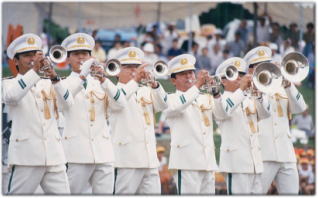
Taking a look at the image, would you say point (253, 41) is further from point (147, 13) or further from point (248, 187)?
point (248, 187)

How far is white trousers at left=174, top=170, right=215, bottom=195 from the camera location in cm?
1162

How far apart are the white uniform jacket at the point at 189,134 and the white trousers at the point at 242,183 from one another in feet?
1.27

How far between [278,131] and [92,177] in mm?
2647

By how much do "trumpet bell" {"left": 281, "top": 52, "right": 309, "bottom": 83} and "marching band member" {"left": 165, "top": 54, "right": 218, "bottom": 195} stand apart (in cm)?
101

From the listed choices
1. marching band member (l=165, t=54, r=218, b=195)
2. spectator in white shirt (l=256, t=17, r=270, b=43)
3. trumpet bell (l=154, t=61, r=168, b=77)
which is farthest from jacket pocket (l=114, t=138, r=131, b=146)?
spectator in white shirt (l=256, t=17, r=270, b=43)

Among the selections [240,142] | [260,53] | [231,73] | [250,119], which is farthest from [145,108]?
[260,53]

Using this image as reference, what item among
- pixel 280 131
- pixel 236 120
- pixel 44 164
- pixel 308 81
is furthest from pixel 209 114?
pixel 308 81

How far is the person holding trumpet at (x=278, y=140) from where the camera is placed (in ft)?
41.2

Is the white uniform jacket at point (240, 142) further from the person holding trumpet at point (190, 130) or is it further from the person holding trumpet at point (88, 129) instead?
the person holding trumpet at point (88, 129)

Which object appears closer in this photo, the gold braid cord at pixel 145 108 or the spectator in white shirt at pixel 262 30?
the gold braid cord at pixel 145 108

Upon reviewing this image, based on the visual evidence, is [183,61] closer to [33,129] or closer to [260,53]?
[260,53]

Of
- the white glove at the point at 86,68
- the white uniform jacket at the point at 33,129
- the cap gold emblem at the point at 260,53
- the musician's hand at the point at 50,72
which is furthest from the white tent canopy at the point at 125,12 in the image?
→ the musician's hand at the point at 50,72

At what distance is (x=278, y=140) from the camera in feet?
41.7

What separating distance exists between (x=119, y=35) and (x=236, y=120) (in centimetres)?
716
